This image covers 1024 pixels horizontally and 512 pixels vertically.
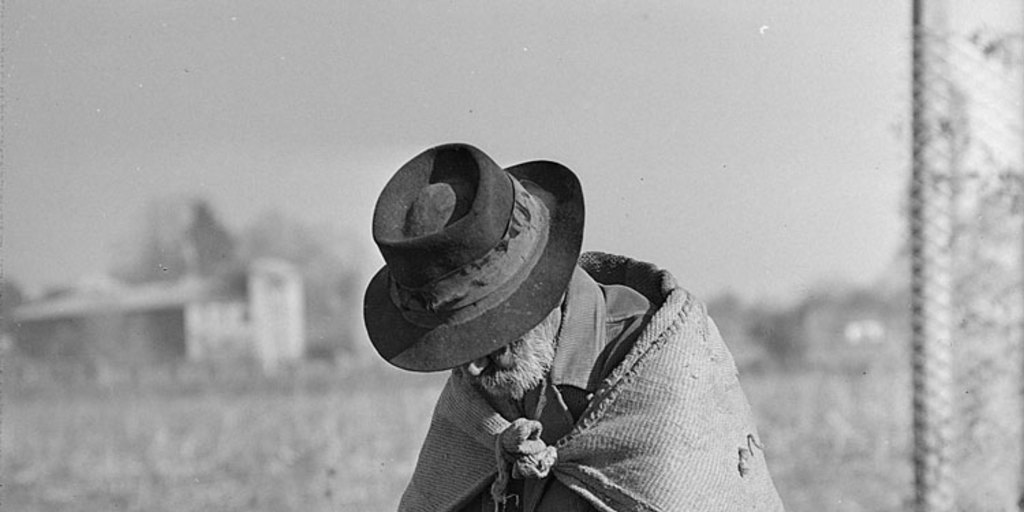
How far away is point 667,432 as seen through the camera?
2072 millimetres

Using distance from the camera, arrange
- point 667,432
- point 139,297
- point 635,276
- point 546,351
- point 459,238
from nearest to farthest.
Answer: point 459,238, point 667,432, point 546,351, point 635,276, point 139,297

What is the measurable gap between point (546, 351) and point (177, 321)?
6.82m

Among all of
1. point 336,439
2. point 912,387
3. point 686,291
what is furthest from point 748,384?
point 686,291

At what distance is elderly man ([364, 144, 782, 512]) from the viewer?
2016 mm

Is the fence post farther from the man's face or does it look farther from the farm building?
the farm building

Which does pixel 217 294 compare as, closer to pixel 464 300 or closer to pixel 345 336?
pixel 345 336

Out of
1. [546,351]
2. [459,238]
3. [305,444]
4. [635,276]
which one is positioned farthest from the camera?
[305,444]

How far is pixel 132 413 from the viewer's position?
25.8 ft

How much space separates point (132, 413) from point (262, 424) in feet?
3.79

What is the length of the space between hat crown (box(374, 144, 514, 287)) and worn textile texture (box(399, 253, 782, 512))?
0.35 metres

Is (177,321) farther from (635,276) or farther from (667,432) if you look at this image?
(667,432)

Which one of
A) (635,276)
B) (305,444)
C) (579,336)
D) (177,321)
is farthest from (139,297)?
(579,336)

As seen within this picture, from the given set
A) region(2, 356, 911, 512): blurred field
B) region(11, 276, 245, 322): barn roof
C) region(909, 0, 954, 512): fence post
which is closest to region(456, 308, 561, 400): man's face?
region(909, 0, 954, 512): fence post

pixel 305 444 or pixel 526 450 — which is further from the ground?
pixel 526 450
